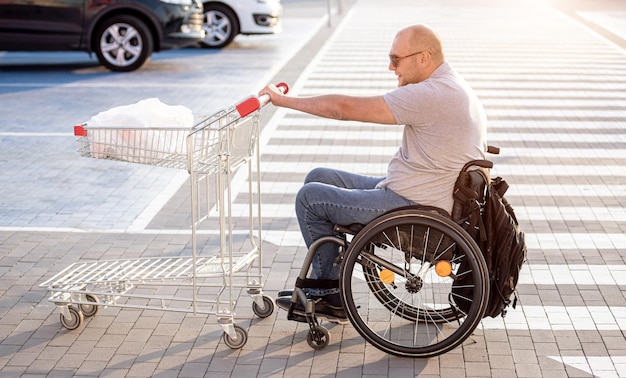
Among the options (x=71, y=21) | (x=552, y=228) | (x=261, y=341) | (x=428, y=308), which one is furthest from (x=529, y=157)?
(x=71, y=21)

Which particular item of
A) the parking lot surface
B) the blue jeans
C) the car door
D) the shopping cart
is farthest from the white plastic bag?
the car door

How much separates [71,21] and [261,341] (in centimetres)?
1102

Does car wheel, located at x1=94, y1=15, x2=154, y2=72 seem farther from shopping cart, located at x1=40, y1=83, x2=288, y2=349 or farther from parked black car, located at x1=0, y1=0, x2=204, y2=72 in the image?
shopping cart, located at x1=40, y1=83, x2=288, y2=349

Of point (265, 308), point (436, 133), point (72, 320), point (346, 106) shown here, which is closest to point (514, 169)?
point (265, 308)

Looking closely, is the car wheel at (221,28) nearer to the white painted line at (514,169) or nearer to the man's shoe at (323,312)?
the white painted line at (514,169)

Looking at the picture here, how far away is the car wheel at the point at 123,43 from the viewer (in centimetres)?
1586

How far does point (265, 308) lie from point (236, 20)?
14.0m

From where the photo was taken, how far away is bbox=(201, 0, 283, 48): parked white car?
19.2 meters

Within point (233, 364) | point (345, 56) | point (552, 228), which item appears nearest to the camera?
point (233, 364)

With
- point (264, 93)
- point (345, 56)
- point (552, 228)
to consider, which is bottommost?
point (345, 56)

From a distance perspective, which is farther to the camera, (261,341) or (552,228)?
(552,228)

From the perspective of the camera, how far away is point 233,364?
17.1ft

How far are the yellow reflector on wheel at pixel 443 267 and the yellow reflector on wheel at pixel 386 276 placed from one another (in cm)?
24

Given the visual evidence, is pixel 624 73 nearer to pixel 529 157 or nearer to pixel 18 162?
pixel 529 157
